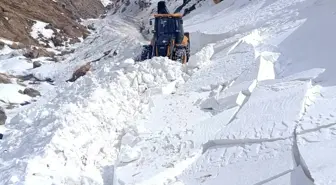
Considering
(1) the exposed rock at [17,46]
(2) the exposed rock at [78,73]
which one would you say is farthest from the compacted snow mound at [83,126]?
(1) the exposed rock at [17,46]

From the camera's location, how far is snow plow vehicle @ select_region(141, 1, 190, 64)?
1318cm

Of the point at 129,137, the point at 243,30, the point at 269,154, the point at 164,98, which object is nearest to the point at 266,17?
the point at 243,30

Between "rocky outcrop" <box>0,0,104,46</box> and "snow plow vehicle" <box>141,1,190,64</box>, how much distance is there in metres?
11.7

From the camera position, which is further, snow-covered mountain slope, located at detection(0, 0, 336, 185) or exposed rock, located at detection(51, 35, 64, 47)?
exposed rock, located at detection(51, 35, 64, 47)

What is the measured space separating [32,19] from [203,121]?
20.9 meters

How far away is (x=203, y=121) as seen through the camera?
8.44m

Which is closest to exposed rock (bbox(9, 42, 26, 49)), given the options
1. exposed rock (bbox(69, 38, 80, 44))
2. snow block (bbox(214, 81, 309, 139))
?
exposed rock (bbox(69, 38, 80, 44))

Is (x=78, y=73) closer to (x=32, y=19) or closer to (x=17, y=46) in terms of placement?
(x=17, y=46)

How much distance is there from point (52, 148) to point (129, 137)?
4.62 feet

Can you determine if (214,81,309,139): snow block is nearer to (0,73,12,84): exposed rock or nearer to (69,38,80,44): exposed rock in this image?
(0,73,12,84): exposed rock

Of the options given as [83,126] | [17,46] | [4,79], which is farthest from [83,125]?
[17,46]

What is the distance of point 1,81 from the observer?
1571 centimetres

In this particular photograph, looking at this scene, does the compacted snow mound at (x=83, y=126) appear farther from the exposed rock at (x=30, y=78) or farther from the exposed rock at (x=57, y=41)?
the exposed rock at (x=57, y=41)

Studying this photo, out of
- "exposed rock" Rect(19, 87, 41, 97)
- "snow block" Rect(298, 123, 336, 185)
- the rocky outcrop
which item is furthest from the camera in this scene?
the rocky outcrop
